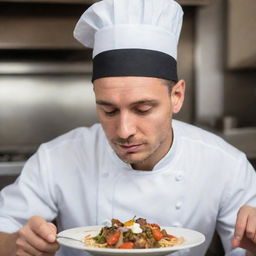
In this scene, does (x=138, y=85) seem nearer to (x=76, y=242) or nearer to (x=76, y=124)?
(x=76, y=242)

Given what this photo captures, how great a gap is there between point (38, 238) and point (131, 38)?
60 centimetres

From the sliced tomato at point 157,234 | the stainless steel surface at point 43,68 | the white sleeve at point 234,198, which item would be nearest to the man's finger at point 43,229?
the sliced tomato at point 157,234

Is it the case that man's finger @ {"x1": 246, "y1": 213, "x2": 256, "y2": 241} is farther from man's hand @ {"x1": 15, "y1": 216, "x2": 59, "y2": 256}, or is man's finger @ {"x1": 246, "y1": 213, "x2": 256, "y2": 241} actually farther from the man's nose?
man's hand @ {"x1": 15, "y1": 216, "x2": 59, "y2": 256}

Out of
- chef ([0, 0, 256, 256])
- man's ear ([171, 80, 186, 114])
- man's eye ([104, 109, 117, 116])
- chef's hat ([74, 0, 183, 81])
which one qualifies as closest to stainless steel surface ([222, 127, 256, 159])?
chef ([0, 0, 256, 256])

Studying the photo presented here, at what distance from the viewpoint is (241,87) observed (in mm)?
3705

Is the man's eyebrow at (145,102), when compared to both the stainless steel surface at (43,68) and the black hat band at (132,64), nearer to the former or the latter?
the black hat band at (132,64)

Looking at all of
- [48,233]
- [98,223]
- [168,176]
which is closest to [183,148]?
[168,176]

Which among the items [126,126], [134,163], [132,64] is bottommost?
[134,163]

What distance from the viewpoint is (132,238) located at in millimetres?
1224

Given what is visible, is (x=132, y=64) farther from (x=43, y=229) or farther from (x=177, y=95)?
(x=43, y=229)

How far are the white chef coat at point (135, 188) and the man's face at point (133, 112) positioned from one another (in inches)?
9.6

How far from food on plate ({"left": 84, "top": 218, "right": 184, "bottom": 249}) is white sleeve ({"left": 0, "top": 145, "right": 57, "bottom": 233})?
0.44m

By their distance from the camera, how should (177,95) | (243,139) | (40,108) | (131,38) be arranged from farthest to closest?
(40,108), (243,139), (177,95), (131,38)

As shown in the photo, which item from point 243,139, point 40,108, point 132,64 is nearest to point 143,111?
point 132,64
